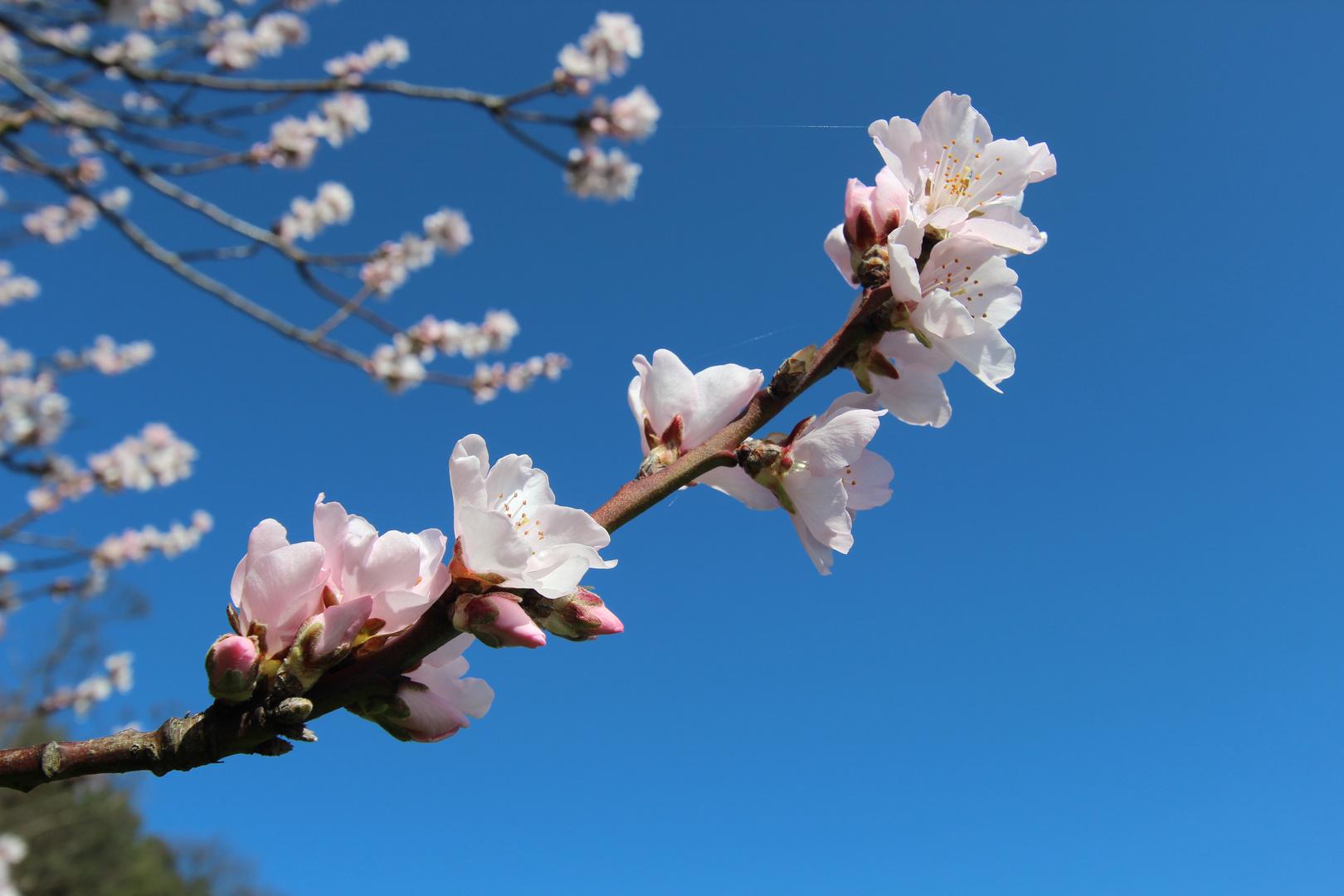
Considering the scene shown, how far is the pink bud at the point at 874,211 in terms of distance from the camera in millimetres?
881

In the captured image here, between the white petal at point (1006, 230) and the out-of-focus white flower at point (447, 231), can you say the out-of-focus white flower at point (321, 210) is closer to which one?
the out-of-focus white flower at point (447, 231)

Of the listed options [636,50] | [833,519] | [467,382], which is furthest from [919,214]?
[636,50]

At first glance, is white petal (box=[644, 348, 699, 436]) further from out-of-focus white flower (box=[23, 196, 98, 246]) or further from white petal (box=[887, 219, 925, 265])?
out-of-focus white flower (box=[23, 196, 98, 246])

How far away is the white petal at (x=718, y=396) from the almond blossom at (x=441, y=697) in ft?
1.06

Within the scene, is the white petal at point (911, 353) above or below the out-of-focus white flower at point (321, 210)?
below

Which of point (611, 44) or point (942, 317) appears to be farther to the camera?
point (611, 44)

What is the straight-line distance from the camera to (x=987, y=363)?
0.90 m

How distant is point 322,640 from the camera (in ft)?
2.13

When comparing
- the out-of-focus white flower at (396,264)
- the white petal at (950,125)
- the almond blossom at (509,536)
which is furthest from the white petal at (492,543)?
the out-of-focus white flower at (396,264)

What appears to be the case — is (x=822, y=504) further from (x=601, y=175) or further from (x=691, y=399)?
(x=601, y=175)

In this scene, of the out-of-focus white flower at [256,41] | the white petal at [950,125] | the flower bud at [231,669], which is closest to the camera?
the flower bud at [231,669]

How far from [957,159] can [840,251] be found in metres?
0.21

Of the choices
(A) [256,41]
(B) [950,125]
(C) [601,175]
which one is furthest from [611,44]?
(B) [950,125]

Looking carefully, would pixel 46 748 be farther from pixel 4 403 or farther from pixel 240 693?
pixel 4 403
